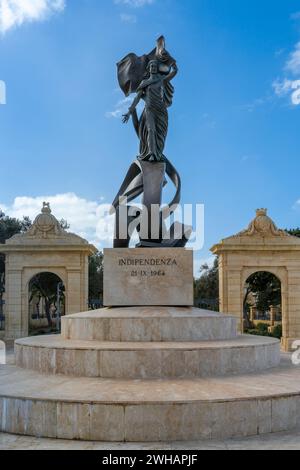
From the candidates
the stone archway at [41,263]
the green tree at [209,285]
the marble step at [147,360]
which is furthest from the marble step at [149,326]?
the green tree at [209,285]

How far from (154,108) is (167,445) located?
337 inches

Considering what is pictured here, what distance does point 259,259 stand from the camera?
23.6 meters

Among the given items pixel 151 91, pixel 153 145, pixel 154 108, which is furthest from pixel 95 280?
pixel 151 91

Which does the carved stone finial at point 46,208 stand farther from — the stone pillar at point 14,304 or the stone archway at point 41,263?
the stone pillar at point 14,304

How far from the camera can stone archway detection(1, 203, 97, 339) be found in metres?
23.6

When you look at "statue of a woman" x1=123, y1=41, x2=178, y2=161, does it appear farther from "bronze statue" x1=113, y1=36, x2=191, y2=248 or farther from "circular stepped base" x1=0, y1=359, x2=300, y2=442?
"circular stepped base" x1=0, y1=359, x2=300, y2=442

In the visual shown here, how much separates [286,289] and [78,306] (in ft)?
32.9

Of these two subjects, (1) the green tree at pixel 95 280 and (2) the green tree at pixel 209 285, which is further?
(2) the green tree at pixel 209 285

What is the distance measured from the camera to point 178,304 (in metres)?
10.9

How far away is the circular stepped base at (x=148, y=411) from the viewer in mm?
6137

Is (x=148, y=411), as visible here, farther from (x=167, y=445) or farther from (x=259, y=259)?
(x=259, y=259)

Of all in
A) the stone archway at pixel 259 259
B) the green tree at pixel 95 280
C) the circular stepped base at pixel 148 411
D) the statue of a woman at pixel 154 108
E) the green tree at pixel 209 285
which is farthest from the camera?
the green tree at pixel 209 285

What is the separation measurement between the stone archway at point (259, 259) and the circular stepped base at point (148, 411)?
1658 cm
